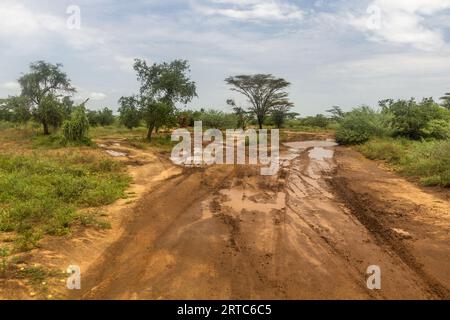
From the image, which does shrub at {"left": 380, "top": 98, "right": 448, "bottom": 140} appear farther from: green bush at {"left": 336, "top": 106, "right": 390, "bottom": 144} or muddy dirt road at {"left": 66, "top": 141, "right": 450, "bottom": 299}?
muddy dirt road at {"left": 66, "top": 141, "right": 450, "bottom": 299}

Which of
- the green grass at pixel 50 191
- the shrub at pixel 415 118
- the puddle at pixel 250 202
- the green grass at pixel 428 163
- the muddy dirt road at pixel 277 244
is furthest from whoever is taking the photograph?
A: the shrub at pixel 415 118

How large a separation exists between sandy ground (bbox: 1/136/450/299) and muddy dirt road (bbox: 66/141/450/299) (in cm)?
2

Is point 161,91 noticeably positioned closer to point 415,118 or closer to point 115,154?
point 115,154

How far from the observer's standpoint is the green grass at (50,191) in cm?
638

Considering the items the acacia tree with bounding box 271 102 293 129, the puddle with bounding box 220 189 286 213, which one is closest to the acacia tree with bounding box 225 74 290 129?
the acacia tree with bounding box 271 102 293 129

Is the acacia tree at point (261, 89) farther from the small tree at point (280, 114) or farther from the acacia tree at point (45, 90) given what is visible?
the acacia tree at point (45, 90)

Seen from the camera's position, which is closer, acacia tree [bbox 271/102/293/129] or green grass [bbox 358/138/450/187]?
green grass [bbox 358/138/450/187]

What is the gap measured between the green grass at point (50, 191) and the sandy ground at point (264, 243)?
453 mm

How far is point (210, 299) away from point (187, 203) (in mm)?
4152

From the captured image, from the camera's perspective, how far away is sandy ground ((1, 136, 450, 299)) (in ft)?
15.0

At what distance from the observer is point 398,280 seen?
473 centimetres

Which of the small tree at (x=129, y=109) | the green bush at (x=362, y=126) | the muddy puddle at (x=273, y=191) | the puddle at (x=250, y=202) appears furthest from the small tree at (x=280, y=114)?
the puddle at (x=250, y=202)
